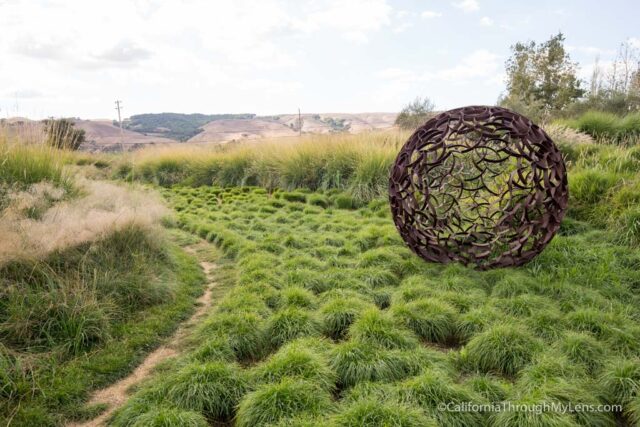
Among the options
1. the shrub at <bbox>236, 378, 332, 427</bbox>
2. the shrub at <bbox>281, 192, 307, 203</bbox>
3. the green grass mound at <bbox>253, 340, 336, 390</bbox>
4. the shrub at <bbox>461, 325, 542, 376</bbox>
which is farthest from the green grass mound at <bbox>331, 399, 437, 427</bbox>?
the shrub at <bbox>281, 192, 307, 203</bbox>

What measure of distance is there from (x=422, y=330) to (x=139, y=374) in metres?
2.22

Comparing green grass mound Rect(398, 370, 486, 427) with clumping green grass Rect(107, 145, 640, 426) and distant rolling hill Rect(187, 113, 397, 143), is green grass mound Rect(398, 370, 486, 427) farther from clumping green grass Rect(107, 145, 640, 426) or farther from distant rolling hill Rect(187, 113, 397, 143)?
distant rolling hill Rect(187, 113, 397, 143)

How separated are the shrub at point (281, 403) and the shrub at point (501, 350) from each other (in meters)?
1.16

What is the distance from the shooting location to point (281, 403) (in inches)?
102

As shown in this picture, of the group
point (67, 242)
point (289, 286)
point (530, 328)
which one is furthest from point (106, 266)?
point (530, 328)

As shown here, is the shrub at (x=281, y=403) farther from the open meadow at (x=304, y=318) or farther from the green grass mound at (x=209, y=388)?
the green grass mound at (x=209, y=388)

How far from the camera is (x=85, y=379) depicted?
316 cm

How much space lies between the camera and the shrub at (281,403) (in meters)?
2.53

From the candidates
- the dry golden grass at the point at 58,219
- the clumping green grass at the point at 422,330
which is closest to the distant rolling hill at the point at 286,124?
the dry golden grass at the point at 58,219

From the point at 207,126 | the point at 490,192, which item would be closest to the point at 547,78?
the point at 490,192

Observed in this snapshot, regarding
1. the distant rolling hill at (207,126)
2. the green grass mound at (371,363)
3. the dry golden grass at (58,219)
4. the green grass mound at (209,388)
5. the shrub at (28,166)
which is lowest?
the green grass mound at (209,388)

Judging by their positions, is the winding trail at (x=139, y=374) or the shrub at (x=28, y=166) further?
the shrub at (x=28, y=166)

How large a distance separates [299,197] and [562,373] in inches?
271

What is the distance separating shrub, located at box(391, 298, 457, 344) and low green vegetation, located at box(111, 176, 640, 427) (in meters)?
0.01
